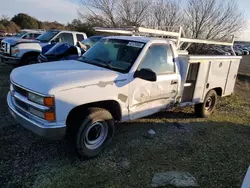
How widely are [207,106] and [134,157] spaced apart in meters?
3.22

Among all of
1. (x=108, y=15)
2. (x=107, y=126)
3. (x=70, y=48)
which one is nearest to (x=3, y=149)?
(x=107, y=126)

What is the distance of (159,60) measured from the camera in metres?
4.47

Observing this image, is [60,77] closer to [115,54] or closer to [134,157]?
[115,54]

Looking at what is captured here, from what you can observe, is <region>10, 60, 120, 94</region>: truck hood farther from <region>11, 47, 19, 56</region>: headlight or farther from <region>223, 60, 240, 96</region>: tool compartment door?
<region>11, 47, 19, 56</region>: headlight

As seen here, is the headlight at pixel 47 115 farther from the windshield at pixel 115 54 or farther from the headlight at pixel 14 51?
the headlight at pixel 14 51

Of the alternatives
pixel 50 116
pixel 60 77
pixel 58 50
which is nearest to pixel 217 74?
pixel 60 77

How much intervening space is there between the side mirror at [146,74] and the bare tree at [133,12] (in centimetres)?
1763

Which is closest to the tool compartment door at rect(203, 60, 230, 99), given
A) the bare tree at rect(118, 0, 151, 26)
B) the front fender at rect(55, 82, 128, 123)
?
the front fender at rect(55, 82, 128, 123)

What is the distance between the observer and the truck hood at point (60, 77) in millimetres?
3162

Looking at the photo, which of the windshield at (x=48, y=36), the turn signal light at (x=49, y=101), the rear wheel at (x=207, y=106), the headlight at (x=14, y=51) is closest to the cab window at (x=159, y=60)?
the turn signal light at (x=49, y=101)

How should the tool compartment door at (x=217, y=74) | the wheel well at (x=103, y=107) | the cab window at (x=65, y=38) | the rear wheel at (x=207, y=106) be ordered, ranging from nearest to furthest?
1. the wheel well at (x=103, y=107)
2. the tool compartment door at (x=217, y=74)
3. the rear wheel at (x=207, y=106)
4. the cab window at (x=65, y=38)

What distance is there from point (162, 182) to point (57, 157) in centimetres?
165

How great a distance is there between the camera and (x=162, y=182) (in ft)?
11.0

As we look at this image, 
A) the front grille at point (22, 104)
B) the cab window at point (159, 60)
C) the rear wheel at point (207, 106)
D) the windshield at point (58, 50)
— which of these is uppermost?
the cab window at point (159, 60)
